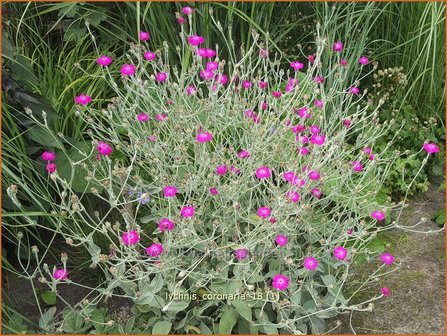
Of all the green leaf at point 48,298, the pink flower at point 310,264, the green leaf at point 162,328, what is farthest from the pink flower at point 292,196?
the green leaf at point 48,298

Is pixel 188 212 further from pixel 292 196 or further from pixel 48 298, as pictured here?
pixel 48 298

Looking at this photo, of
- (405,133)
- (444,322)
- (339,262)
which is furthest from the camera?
(405,133)

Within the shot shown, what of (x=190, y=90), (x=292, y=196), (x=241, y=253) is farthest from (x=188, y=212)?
(x=190, y=90)

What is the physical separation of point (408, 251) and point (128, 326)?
51.0 inches

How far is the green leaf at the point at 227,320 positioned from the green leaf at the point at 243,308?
48 mm

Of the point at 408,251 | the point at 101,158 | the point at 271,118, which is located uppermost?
the point at 271,118

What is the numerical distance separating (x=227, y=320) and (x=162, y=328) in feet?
0.70

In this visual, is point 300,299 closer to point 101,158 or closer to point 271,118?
point 271,118

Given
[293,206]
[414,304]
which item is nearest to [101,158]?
[293,206]

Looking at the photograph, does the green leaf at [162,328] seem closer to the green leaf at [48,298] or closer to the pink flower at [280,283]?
the pink flower at [280,283]

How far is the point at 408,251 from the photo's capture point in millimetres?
2422

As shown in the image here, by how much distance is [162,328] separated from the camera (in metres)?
1.77

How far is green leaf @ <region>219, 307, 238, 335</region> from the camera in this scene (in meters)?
1.78

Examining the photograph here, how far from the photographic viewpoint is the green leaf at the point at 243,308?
1736 mm
